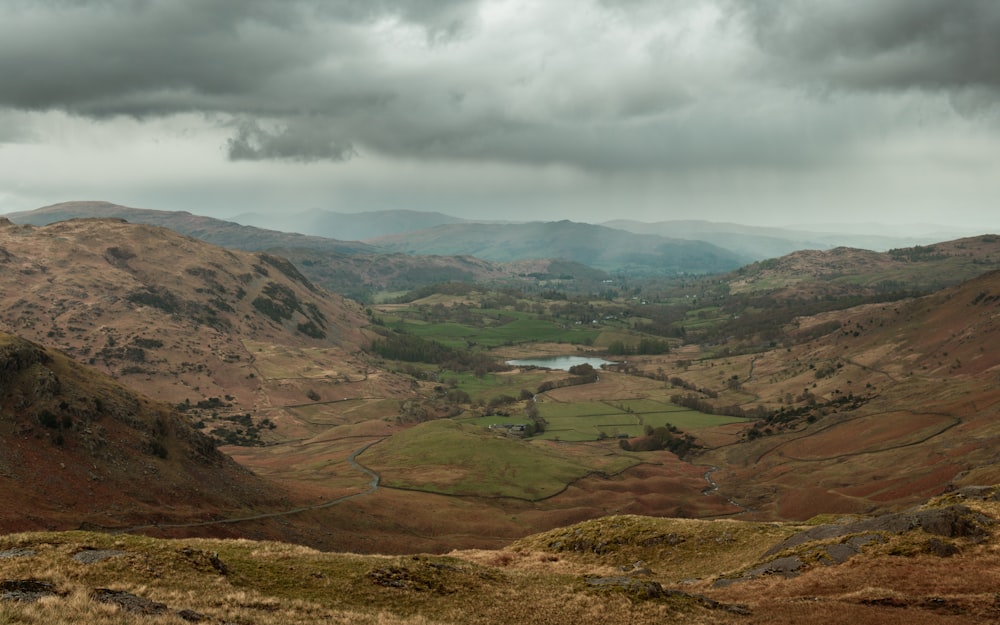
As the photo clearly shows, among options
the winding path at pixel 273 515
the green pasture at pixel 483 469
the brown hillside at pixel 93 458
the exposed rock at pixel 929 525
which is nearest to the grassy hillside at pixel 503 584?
the exposed rock at pixel 929 525

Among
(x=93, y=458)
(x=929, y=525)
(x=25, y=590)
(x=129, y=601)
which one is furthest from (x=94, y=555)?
(x=93, y=458)

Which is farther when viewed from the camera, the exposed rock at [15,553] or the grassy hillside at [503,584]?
the exposed rock at [15,553]

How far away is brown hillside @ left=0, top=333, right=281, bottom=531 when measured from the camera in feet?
261

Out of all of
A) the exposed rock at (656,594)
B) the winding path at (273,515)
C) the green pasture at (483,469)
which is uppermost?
the exposed rock at (656,594)

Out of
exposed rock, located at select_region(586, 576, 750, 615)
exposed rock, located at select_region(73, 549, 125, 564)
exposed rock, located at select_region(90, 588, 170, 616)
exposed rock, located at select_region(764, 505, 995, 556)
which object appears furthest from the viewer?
exposed rock, located at select_region(764, 505, 995, 556)

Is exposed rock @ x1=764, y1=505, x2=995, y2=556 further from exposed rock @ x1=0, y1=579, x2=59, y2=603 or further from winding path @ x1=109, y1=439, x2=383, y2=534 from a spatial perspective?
winding path @ x1=109, y1=439, x2=383, y2=534

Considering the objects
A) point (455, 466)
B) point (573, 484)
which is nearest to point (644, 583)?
point (573, 484)

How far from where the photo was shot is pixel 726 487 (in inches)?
6634

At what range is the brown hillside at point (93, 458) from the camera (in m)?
79.7

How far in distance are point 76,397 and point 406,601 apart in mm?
91282

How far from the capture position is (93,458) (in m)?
94.8

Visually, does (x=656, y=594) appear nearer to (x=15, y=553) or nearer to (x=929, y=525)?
(x=929, y=525)

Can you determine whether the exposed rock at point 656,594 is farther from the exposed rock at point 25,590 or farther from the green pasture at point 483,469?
the green pasture at point 483,469

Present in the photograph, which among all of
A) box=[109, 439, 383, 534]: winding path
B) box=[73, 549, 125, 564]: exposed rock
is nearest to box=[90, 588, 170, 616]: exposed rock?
box=[73, 549, 125, 564]: exposed rock
